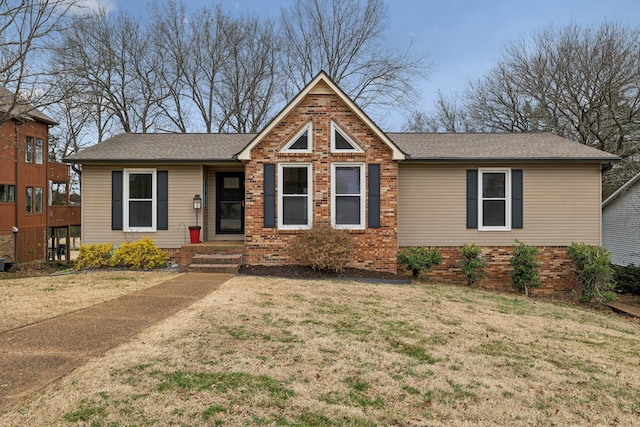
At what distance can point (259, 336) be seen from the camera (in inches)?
204

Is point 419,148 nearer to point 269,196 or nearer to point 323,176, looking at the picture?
point 323,176

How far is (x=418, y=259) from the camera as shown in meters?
10.9

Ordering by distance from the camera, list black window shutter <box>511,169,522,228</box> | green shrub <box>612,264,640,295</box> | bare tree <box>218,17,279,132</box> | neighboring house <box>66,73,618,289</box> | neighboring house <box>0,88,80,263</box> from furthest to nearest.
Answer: bare tree <box>218,17,279,132</box> < neighboring house <box>0,88,80,263</box> < green shrub <box>612,264,640,295</box> < black window shutter <box>511,169,522,228</box> < neighboring house <box>66,73,618,289</box>

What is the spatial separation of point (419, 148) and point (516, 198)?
3023 mm

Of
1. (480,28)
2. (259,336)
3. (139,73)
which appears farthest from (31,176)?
(480,28)

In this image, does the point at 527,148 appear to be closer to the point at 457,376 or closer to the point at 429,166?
the point at 429,166

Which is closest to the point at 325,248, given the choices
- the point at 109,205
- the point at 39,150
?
the point at 109,205

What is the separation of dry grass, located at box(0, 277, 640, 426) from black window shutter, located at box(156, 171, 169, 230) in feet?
17.9

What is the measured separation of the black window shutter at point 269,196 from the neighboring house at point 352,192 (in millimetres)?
26

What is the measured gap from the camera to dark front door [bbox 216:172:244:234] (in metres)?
12.7

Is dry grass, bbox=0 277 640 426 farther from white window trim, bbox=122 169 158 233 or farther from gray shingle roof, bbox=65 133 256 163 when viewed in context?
gray shingle roof, bbox=65 133 256 163

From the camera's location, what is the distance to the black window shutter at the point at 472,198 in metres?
11.7

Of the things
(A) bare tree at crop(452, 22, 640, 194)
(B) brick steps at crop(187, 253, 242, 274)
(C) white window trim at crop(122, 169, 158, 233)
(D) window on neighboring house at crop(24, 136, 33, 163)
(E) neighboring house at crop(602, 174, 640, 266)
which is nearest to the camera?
(B) brick steps at crop(187, 253, 242, 274)

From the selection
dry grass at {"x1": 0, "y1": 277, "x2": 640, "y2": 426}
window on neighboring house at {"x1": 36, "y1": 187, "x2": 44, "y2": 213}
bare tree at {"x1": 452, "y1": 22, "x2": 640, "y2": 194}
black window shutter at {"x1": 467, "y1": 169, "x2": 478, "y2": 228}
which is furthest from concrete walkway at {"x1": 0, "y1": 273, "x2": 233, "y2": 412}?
bare tree at {"x1": 452, "y1": 22, "x2": 640, "y2": 194}
